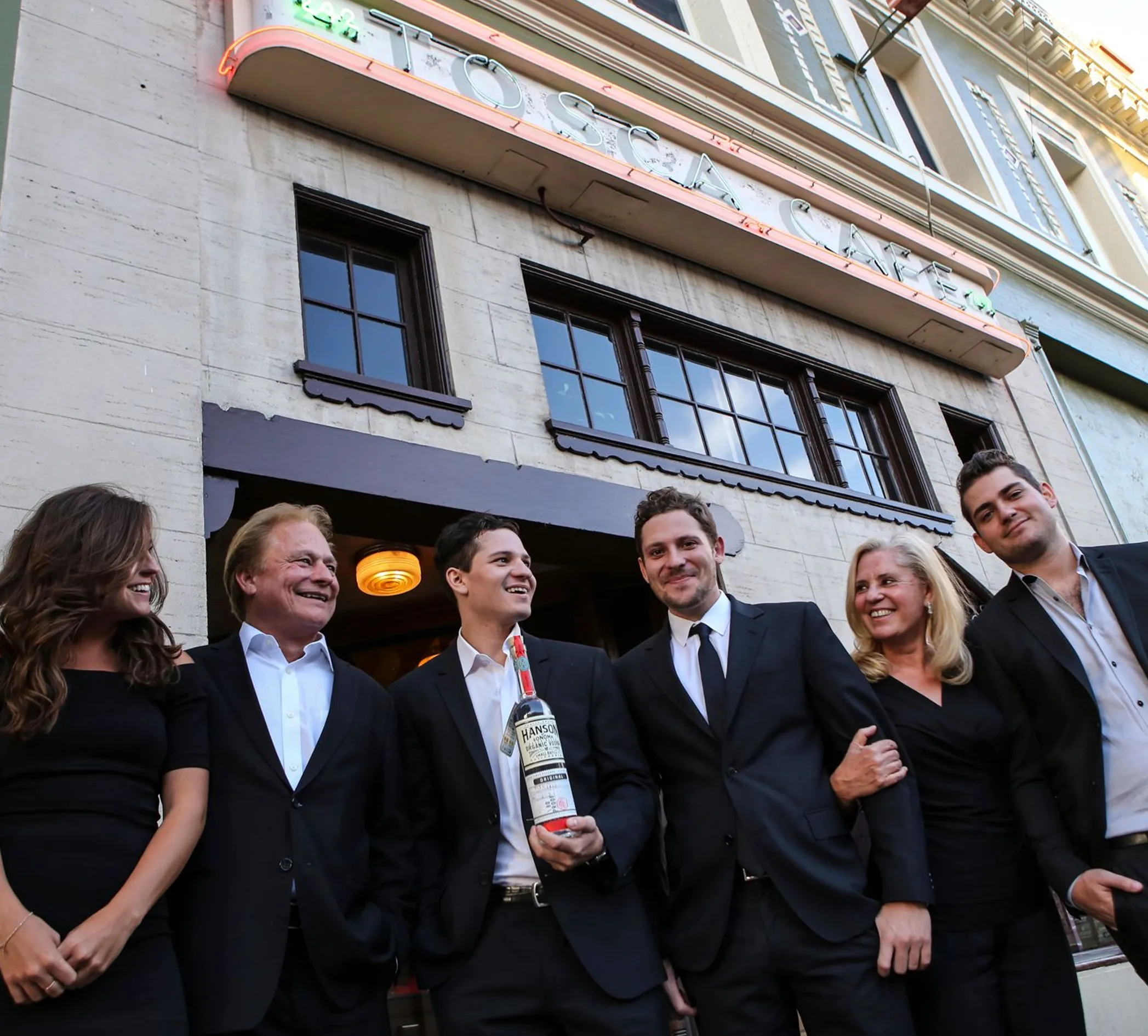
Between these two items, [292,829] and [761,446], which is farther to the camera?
[761,446]

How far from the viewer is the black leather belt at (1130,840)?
10.0 ft

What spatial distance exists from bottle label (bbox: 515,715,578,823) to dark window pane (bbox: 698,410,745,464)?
581 cm

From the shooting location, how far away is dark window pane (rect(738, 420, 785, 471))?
28.1 feet

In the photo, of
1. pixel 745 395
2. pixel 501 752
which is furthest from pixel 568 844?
pixel 745 395

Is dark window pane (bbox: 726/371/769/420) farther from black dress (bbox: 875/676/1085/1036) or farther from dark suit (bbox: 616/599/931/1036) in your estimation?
dark suit (bbox: 616/599/931/1036)

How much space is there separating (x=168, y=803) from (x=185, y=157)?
188 inches

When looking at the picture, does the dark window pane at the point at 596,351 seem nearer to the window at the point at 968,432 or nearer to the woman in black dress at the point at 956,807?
the woman in black dress at the point at 956,807

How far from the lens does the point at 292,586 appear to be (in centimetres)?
308

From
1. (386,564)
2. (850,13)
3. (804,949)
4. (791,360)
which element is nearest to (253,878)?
(804,949)

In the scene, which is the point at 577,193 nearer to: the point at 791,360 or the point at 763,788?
the point at 791,360

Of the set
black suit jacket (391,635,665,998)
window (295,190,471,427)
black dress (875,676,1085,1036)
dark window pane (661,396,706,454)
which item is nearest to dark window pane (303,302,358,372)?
window (295,190,471,427)

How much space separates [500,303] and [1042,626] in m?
4.88

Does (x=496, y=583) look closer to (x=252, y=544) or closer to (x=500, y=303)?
(x=252, y=544)

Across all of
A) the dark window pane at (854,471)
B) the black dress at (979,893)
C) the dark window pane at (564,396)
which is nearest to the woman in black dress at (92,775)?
the black dress at (979,893)
